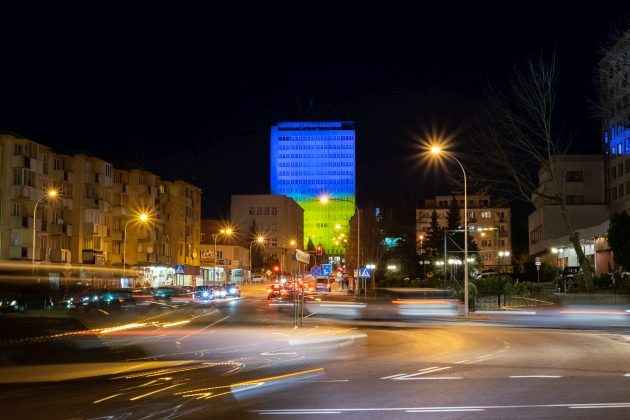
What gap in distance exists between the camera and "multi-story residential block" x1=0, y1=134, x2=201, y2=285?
214 ft

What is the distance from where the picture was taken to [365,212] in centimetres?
8775

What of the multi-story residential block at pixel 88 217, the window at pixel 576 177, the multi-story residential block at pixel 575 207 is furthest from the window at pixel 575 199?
the multi-story residential block at pixel 88 217

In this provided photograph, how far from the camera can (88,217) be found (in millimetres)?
77438

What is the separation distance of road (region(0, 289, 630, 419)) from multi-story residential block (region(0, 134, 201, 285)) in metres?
38.1

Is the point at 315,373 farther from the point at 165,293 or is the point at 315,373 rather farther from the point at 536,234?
the point at 536,234

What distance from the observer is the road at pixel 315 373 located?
36.1 feet

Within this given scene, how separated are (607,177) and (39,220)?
247 feet

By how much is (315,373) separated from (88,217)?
219 ft

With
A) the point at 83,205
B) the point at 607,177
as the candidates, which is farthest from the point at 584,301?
the point at 607,177

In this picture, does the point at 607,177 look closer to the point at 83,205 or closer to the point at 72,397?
the point at 83,205

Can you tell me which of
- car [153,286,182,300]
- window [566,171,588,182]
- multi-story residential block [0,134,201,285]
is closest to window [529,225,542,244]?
window [566,171,588,182]

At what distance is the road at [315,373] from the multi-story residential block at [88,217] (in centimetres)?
3806

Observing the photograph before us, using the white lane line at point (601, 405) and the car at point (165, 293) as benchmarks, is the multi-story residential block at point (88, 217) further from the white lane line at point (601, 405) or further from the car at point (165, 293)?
the white lane line at point (601, 405)

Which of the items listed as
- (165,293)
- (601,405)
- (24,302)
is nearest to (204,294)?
(165,293)
